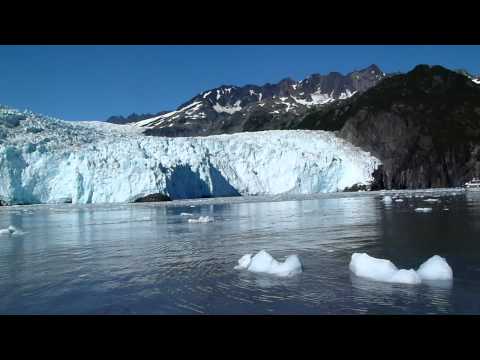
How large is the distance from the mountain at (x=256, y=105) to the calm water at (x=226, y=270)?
7003 centimetres

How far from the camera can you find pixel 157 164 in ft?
91.7

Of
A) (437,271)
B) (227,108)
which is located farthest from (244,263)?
(227,108)

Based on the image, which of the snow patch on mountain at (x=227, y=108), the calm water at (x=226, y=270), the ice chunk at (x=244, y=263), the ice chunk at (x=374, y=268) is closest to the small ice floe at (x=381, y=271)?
the ice chunk at (x=374, y=268)

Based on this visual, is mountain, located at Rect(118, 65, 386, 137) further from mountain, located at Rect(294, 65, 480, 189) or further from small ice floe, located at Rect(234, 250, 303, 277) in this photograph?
small ice floe, located at Rect(234, 250, 303, 277)

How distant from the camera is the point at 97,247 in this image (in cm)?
977

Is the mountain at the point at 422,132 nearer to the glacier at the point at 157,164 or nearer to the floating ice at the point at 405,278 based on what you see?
the glacier at the point at 157,164

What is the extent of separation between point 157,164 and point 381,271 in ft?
76.3

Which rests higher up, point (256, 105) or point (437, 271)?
point (256, 105)

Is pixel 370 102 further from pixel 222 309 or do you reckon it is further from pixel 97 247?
pixel 222 309

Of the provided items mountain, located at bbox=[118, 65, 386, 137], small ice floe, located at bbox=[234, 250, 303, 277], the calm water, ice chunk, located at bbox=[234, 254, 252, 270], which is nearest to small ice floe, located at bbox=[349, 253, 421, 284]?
the calm water

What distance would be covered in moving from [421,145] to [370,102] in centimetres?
1008

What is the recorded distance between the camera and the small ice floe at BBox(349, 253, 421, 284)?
558 cm

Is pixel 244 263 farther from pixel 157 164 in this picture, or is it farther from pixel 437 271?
pixel 157 164

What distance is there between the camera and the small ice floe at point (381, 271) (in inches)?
220
